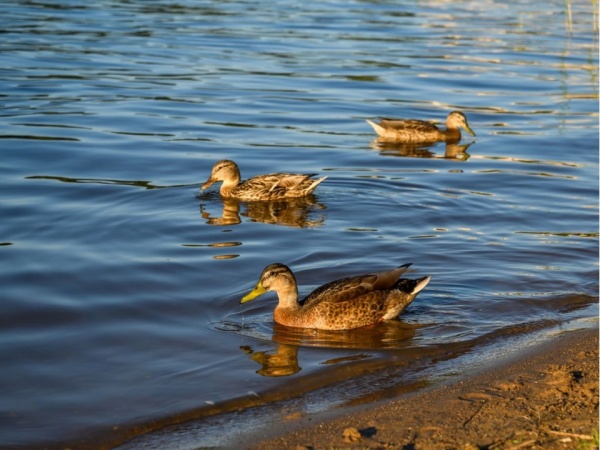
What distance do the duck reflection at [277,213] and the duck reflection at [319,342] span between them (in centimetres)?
386

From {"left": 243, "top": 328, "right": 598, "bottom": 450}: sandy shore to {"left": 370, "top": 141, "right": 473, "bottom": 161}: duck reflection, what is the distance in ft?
34.4

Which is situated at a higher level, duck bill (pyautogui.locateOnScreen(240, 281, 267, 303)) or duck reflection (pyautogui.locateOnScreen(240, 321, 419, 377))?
duck bill (pyautogui.locateOnScreen(240, 281, 267, 303))

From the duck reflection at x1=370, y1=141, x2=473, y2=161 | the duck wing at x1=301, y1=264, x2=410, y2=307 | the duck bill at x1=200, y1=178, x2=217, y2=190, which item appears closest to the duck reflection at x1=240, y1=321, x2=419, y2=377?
the duck wing at x1=301, y1=264, x2=410, y2=307

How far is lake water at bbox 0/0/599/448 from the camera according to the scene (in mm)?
8641

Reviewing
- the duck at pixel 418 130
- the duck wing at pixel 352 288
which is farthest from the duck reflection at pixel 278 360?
the duck at pixel 418 130

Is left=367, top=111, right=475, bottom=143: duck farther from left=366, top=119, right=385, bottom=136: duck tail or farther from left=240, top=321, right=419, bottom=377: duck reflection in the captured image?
left=240, top=321, right=419, bottom=377: duck reflection

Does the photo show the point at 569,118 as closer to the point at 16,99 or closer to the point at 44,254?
the point at 16,99

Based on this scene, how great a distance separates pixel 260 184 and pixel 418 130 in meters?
5.37

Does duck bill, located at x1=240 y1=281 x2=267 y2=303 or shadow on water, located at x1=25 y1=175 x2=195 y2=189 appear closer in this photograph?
duck bill, located at x1=240 y1=281 x2=267 y2=303

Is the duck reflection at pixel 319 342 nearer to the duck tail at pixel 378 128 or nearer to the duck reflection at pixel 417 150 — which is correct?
the duck reflection at pixel 417 150

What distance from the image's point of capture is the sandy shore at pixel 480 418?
6906 mm

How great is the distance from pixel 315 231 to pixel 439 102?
37.4 feet

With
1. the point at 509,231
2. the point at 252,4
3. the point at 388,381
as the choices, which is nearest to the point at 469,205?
the point at 509,231

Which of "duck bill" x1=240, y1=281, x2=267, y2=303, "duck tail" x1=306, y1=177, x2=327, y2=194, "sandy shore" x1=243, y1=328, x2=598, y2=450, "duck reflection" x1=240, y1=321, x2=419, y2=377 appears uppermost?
"duck tail" x1=306, y1=177, x2=327, y2=194
